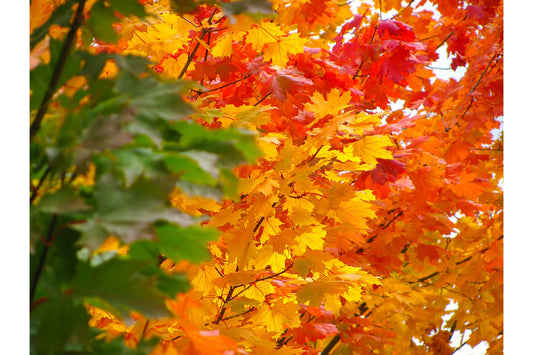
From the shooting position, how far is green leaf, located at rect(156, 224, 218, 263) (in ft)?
1.97

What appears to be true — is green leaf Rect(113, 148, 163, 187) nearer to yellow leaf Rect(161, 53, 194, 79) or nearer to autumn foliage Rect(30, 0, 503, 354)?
autumn foliage Rect(30, 0, 503, 354)

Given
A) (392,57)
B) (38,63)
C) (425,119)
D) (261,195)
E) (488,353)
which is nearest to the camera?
(38,63)

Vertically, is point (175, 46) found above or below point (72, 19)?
below

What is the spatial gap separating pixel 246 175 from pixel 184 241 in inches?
53.7

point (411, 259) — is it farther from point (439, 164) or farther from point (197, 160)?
point (197, 160)

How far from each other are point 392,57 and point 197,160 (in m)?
2.22

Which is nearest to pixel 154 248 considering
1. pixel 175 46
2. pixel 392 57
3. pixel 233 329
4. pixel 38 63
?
pixel 38 63

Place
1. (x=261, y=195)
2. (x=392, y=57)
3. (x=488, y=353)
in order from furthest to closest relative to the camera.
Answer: (x=488, y=353) < (x=392, y=57) < (x=261, y=195)

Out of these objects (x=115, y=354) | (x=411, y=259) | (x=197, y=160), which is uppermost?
(x=197, y=160)

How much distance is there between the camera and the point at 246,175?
1968 millimetres

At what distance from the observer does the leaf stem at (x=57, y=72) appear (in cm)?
65

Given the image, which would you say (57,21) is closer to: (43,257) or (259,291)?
(43,257)

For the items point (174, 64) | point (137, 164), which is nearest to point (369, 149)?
point (174, 64)

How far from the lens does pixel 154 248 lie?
0.65 meters
